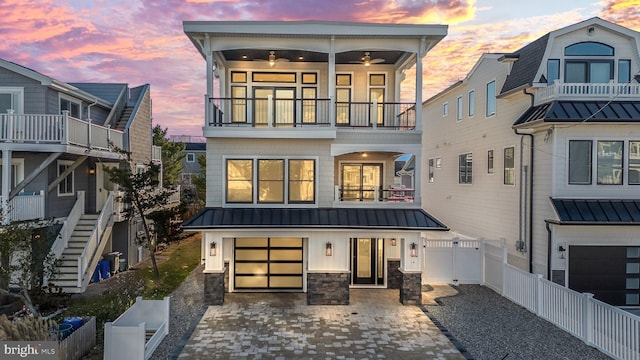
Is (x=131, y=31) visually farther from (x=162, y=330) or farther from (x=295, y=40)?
(x=162, y=330)

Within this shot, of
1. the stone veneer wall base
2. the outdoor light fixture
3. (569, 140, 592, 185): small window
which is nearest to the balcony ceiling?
(569, 140, 592, 185): small window

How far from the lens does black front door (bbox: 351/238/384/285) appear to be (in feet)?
49.0

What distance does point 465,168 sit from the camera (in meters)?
19.1

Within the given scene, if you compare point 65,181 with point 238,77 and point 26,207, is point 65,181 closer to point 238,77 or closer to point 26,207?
point 26,207

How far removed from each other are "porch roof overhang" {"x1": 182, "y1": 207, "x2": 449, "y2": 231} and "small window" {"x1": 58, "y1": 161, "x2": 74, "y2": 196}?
728 centimetres

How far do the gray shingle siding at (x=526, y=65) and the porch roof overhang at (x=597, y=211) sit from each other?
4.87 metres

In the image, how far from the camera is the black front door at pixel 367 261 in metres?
14.9

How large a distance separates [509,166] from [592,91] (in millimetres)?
3958

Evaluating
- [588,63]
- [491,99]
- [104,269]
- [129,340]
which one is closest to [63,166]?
[104,269]

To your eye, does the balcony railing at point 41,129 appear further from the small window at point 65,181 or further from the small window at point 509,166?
the small window at point 509,166

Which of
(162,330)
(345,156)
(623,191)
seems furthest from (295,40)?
(623,191)

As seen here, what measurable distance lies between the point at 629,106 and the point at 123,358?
57.8 ft

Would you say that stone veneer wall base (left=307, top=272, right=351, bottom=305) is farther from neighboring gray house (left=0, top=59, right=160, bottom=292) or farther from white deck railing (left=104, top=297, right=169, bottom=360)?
neighboring gray house (left=0, top=59, right=160, bottom=292)

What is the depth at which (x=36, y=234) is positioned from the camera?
12438 mm
